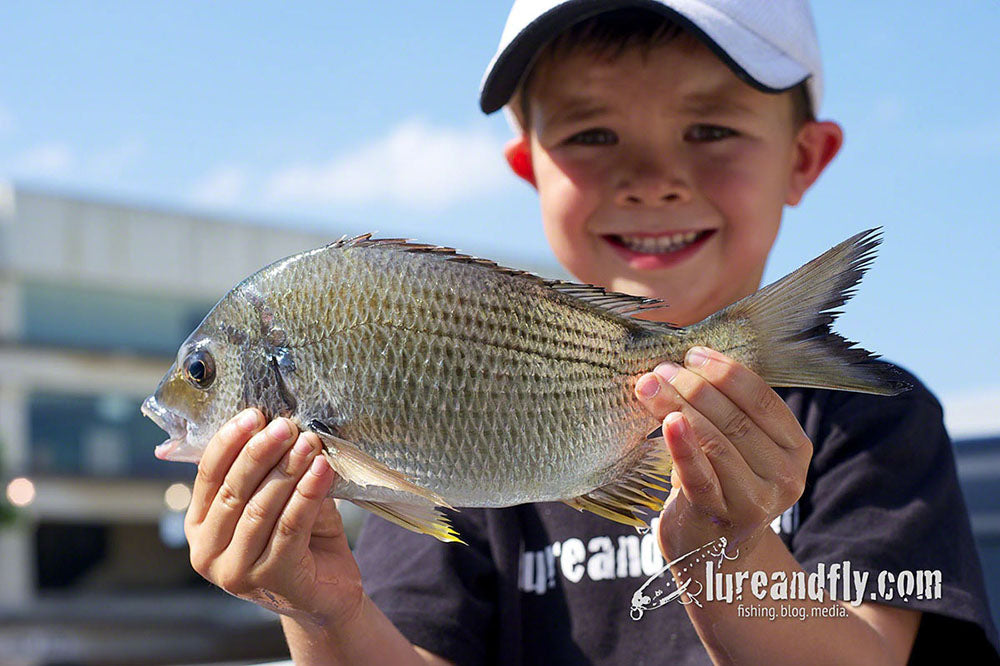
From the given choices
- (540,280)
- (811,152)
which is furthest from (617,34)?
(540,280)

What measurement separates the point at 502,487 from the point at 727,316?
50 centimetres

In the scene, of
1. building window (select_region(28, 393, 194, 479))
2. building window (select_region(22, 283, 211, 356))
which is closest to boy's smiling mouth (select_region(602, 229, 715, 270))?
building window (select_region(22, 283, 211, 356))

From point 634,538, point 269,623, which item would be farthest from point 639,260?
point 269,623

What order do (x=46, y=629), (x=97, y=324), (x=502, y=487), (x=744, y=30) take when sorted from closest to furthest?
(x=502, y=487)
(x=744, y=30)
(x=46, y=629)
(x=97, y=324)

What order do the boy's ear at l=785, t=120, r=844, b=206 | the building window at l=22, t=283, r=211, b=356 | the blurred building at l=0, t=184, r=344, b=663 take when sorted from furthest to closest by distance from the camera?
1. the building window at l=22, t=283, r=211, b=356
2. the blurred building at l=0, t=184, r=344, b=663
3. the boy's ear at l=785, t=120, r=844, b=206

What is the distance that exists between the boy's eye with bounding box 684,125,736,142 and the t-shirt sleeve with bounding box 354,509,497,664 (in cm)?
115

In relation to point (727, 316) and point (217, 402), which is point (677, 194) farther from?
point (217, 402)

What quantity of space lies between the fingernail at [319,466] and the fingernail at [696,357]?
670 mm

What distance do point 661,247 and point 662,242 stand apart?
1 cm

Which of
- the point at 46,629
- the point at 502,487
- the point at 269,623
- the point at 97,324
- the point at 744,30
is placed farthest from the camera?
the point at 97,324

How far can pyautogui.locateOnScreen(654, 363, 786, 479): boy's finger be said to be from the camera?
5.83 ft

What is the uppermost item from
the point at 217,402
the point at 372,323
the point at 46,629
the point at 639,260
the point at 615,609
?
the point at 639,260

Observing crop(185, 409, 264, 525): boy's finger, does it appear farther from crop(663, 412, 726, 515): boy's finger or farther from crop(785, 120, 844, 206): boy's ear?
crop(785, 120, 844, 206): boy's ear

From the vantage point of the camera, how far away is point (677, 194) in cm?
246
